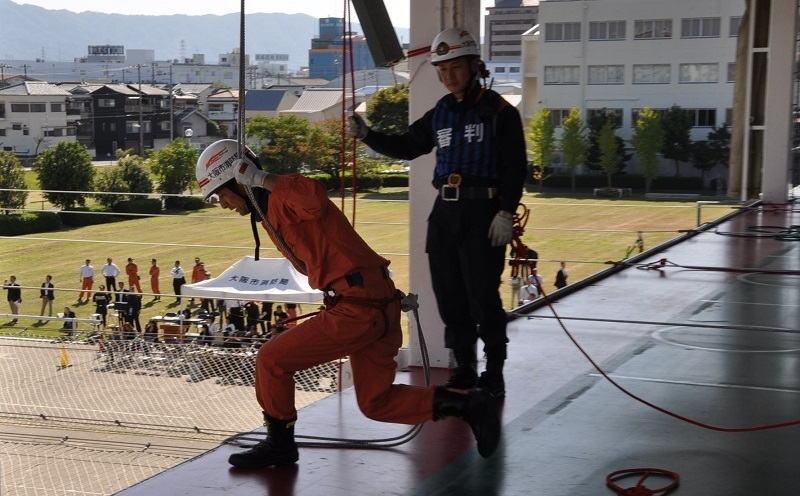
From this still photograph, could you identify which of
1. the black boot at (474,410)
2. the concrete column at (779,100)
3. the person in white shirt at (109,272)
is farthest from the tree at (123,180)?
the black boot at (474,410)

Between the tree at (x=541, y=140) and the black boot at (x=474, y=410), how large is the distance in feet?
195

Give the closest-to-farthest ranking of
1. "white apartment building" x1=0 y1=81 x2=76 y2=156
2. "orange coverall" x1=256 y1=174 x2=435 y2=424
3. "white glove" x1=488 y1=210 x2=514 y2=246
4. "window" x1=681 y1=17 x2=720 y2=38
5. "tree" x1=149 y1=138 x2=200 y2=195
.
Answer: "orange coverall" x1=256 y1=174 x2=435 y2=424 → "white glove" x1=488 y1=210 x2=514 y2=246 → "tree" x1=149 y1=138 x2=200 y2=195 → "window" x1=681 y1=17 x2=720 y2=38 → "white apartment building" x1=0 y1=81 x2=76 y2=156

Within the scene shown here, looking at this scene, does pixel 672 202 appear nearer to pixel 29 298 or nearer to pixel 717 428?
pixel 29 298

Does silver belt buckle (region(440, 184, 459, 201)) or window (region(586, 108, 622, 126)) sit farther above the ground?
window (region(586, 108, 622, 126))

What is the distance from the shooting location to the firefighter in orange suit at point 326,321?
3355 millimetres

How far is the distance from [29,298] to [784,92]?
106ft

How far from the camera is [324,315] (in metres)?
3.40

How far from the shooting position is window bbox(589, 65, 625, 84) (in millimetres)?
68000

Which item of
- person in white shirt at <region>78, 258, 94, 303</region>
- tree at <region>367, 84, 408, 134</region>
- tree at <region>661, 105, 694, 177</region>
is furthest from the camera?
tree at <region>367, 84, 408, 134</region>

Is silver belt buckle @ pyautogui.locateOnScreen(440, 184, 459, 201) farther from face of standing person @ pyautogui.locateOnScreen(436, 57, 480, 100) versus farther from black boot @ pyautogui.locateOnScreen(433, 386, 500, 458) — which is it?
black boot @ pyautogui.locateOnScreen(433, 386, 500, 458)

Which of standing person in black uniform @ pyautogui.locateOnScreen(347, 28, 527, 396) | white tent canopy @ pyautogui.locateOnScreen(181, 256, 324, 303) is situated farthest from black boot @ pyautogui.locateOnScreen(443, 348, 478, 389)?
white tent canopy @ pyautogui.locateOnScreen(181, 256, 324, 303)

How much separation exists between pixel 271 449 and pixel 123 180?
5263 centimetres

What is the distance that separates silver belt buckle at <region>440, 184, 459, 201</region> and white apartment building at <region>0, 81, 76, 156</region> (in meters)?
78.4

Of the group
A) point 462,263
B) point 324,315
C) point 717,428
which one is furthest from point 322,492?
point 717,428
